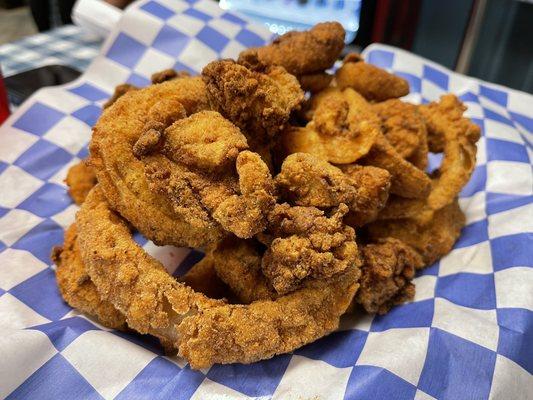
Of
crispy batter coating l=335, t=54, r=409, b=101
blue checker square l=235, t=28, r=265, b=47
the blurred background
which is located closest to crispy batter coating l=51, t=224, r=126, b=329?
crispy batter coating l=335, t=54, r=409, b=101

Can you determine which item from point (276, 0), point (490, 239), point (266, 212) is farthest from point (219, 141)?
point (276, 0)

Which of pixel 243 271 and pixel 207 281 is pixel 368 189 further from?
pixel 207 281

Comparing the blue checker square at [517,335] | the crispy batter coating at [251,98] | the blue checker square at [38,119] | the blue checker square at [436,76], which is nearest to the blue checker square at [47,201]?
the blue checker square at [38,119]

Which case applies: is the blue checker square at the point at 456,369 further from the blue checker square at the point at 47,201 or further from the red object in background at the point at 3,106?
the red object in background at the point at 3,106

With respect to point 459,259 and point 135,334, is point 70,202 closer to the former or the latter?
point 135,334

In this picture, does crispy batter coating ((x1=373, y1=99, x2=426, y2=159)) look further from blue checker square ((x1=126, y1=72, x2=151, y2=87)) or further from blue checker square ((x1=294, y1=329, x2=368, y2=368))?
blue checker square ((x1=126, y1=72, x2=151, y2=87))

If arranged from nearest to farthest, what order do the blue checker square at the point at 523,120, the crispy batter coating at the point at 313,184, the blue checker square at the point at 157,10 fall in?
the crispy batter coating at the point at 313,184, the blue checker square at the point at 523,120, the blue checker square at the point at 157,10

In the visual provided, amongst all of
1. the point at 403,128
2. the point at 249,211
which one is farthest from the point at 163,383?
the point at 403,128
